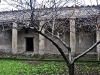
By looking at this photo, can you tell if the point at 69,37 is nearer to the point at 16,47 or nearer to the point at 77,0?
the point at 16,47

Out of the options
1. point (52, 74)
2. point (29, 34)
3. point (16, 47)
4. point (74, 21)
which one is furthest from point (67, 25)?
point (52, 74)

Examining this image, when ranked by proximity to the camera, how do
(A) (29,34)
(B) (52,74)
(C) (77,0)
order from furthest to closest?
(A) (29,34) < (B) (52,74) < (C) (77,0)

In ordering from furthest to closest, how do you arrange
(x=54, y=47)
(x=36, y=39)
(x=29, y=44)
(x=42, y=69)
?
(x=29, y=44)
(x=36, y=39)
(x=54, y=47)
(x=42, y=69)

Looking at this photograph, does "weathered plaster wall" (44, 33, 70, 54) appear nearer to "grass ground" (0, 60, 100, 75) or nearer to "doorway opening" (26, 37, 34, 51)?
"doorway opening" (26, 37, 34, 51)

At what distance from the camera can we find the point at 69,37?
17.7m

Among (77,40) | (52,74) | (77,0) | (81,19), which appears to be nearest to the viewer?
(77,0)

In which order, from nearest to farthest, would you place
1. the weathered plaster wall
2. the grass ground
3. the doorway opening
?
the grass ground, the weathered plaster wall, the doorway opening

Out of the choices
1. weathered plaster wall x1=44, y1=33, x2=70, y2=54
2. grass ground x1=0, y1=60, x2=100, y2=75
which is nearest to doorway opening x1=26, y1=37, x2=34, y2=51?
weathered plaster wall x1=44, y1=33, x2=70, y2=54

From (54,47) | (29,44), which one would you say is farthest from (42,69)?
(29,44)

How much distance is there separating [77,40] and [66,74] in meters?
8.40

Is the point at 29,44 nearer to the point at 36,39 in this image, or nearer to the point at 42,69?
the point at 36,39

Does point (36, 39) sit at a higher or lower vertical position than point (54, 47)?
higher

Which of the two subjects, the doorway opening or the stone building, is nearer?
the stone building

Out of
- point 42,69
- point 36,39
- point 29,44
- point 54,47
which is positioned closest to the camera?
point 42,69
